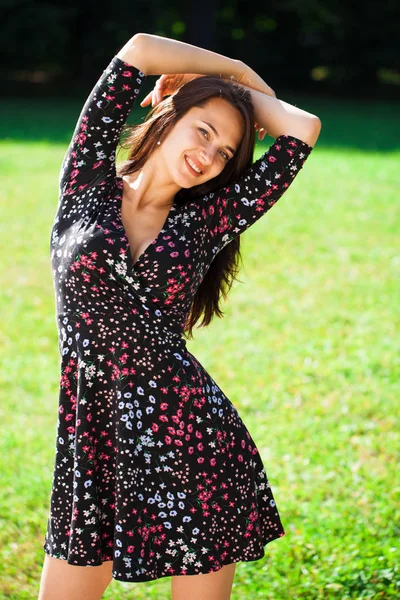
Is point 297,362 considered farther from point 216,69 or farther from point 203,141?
point 203,141

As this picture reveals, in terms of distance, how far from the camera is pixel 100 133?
2.62 m

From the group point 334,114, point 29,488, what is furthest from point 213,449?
point 334,114

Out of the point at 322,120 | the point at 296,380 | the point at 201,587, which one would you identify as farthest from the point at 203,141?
the point at 322,120

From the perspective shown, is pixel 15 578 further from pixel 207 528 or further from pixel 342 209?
pixel 342 209

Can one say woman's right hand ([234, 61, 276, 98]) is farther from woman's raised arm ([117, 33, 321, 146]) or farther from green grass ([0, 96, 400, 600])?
green grass ([0, 96, 400, 600])

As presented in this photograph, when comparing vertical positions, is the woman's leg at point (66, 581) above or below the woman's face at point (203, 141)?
below

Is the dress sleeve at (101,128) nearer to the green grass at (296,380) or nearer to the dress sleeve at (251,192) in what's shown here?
the dress sleeve at (251,192)

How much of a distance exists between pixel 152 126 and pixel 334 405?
3.28 m

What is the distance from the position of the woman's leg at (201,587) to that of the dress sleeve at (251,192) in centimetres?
97

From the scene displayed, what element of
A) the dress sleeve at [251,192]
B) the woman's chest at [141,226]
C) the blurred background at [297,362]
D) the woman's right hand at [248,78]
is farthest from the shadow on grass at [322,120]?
the woman's chest at [141,226]

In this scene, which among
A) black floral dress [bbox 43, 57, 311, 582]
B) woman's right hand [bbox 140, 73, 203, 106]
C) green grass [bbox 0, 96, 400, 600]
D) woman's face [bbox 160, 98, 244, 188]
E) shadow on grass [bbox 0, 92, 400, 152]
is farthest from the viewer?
shadow on grass [bbox 0, 92, 400, 152]

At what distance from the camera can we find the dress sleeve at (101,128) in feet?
8.48

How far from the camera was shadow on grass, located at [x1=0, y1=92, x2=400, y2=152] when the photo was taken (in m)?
16.5

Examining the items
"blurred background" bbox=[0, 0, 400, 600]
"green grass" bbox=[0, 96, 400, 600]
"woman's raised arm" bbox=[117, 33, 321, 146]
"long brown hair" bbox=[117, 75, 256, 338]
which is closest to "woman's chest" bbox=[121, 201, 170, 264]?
"long brown hair" bbox=[117, 75, 256, 338]
